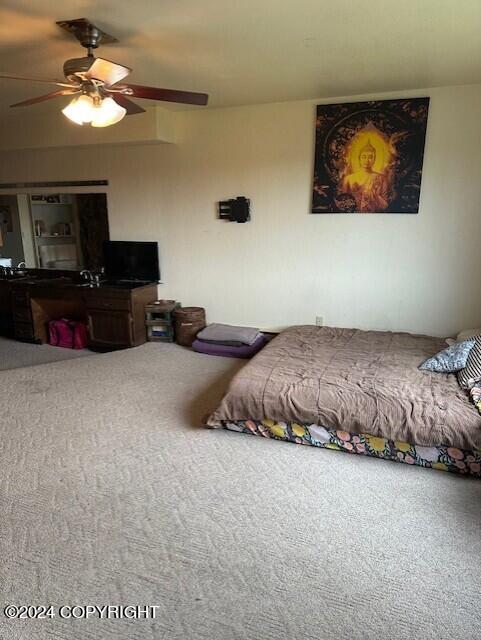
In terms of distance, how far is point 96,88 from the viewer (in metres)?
2.38

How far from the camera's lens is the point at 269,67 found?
Answer: 3.16 m

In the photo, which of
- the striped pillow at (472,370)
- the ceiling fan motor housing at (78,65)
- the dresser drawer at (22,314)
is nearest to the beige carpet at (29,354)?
the dresser drawer at (22,314)

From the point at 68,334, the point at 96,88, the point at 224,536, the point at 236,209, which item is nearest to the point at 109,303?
the point at 68,334

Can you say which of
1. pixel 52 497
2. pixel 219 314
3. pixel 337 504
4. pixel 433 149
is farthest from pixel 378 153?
pixel 52 497

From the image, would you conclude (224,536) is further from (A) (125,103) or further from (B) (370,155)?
(B) (370,155)

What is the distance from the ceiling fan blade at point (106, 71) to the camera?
221 centimetres

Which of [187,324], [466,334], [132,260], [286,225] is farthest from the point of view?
[132,260]

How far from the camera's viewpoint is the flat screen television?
5.04m

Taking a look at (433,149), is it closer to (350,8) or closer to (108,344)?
(350,8)

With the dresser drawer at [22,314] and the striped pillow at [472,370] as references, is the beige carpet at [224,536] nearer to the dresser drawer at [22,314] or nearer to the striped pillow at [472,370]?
the striped pillow at [472,370]

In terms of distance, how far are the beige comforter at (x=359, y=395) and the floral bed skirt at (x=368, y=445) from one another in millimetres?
64

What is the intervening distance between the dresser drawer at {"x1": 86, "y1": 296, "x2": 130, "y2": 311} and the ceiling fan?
7.71ft

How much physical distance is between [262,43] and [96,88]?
1108mm

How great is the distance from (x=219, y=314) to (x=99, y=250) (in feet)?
5.73
